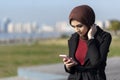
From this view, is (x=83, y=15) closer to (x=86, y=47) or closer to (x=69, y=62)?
(x=86, y=47)

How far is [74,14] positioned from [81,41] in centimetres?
24

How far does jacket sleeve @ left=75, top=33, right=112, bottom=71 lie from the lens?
300cm

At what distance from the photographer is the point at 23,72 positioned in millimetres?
8672

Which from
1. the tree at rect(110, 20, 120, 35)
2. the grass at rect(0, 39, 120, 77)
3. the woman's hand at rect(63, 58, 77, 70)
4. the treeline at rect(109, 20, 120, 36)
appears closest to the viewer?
the woman's hand at rect(63, 58, 77, 70)

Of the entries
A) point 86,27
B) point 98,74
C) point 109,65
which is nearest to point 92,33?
point 86,27

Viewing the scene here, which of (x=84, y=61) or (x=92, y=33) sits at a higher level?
(x=92, y=33)

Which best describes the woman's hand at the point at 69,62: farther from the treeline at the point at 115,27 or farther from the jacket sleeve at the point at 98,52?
the treeline at the point at 115,27

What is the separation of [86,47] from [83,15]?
0.85 ft

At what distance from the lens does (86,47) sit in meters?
3.04

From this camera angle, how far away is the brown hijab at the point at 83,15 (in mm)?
2949

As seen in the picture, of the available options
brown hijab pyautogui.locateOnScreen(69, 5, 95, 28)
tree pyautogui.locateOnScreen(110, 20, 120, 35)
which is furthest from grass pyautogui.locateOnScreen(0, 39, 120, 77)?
tree pyautogui.locateOnScreen(110, 20, 120, 35)

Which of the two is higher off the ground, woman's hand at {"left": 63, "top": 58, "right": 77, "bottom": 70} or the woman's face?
the woman's face

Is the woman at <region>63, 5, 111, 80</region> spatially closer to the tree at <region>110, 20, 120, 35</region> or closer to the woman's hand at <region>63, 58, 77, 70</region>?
the woman's hand at <region>63, 58, 77, 70</region>

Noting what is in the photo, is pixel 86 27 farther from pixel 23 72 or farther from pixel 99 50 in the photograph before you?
pixel 23 72
